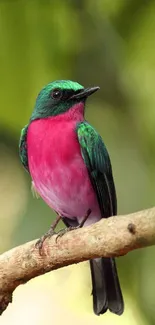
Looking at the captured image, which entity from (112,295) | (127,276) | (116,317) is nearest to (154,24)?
(127,276)

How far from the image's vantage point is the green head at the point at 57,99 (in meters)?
2.58

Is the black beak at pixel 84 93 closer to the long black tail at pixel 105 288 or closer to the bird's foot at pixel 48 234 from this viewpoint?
the bird's foot at pixel 48 234

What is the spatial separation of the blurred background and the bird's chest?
0.09m

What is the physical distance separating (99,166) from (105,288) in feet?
1.70

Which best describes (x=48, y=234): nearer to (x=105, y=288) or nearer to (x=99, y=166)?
(x=99, y=166)

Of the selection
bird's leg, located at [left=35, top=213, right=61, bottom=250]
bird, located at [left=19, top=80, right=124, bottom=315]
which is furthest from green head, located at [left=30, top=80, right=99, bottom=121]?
bird's leg, located at [left=35, top=213, right=61, bottom=250]

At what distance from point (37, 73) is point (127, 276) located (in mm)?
742

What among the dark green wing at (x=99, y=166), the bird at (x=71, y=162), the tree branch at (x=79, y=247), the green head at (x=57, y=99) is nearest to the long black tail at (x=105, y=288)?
the bird at (x=71, y=162)

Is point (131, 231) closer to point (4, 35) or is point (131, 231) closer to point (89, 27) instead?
point (4, 35)

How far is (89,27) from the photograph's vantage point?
2281 millimetres

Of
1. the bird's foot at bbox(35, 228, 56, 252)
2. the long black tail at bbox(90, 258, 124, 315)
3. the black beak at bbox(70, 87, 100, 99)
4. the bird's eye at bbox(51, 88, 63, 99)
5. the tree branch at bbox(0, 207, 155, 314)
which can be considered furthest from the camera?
the bird's eye at bbox(51, 88, 63, 99)

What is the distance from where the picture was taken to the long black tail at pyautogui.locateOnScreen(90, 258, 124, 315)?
2564mm

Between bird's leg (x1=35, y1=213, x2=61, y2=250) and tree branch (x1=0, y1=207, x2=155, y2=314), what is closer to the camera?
tree branch (x1=0, y1=207, x2=155, y2=314)

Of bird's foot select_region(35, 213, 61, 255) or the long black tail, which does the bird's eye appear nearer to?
bird's foot select_region(35, 213, 61, 255)
